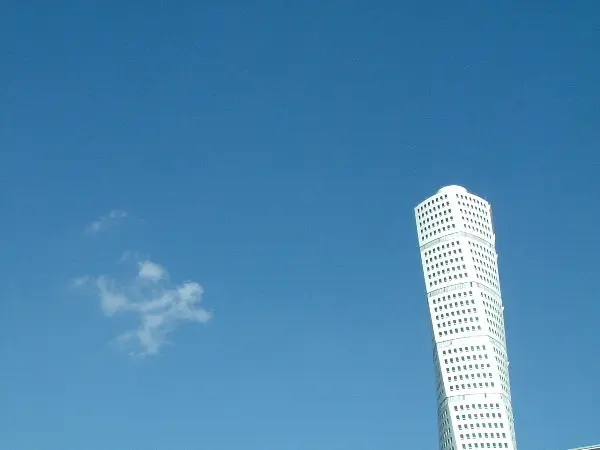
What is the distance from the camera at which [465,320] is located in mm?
167125

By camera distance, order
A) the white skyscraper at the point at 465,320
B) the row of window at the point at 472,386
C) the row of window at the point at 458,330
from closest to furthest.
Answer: the white skyscraper at the point at 465,320 → the row of window at the point at 472,386 → the row of window at the point at 458,330

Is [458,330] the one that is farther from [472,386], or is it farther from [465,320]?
[472,386]

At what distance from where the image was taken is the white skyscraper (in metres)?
158

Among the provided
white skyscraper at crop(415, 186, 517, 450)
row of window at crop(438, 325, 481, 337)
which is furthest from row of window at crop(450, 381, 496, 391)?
row of window at crop(438, 325, 481, 337)

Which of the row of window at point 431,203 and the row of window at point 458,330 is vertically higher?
the row of window at point 431,203

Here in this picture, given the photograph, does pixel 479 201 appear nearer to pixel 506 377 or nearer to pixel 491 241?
pixel 491 241

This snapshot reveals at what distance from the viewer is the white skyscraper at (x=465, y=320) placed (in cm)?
15850

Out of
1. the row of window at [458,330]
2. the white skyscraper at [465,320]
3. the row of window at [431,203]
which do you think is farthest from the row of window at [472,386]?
the row of window at [431,203]

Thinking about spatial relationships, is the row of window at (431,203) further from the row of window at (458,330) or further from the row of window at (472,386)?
the row of window at (472,386)

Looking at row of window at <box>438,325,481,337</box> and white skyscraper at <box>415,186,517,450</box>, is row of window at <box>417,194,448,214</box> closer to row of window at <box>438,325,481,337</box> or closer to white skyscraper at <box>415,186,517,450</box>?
white skyscraper at <box>415,186,517,450</box>

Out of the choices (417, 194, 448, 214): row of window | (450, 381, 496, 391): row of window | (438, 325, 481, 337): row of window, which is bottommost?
(450, 381, 496, 391): row of window

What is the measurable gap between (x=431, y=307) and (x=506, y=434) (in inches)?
1139

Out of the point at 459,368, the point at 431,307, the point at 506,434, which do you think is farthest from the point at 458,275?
the point at 506,434

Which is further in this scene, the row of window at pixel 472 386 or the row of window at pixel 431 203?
the row of window at pixel 431 203
